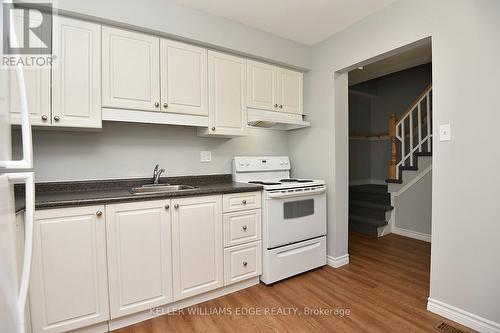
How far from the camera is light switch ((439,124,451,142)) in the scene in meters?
1.70

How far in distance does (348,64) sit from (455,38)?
2.84 feet

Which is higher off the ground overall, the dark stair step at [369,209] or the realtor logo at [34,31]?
the realtor logo at [34,31]

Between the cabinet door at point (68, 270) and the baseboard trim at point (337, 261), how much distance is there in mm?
2082

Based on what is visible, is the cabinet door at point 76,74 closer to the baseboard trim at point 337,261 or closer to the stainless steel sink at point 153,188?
the stainless steel sink at point 153,188

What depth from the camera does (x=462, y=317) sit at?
1.63 meters

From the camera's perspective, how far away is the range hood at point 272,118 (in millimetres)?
2404

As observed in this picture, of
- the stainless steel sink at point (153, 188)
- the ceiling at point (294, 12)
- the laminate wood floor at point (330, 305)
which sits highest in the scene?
the ceiling at point (294, 12)

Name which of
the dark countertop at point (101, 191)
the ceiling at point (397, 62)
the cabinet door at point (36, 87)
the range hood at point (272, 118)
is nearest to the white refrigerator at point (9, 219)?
the dark countertop at point (101, 191)

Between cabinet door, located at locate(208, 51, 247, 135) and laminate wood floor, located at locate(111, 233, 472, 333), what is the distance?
4.88 ft

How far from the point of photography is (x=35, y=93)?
1569mm

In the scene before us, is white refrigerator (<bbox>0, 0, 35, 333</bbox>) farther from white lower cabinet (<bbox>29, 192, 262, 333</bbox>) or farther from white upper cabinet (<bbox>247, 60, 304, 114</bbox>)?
white upper cabinet (<bbox>247, 60, 304, 114</bbox>)

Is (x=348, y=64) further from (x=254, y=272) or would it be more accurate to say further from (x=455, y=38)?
(x=254, y=272)

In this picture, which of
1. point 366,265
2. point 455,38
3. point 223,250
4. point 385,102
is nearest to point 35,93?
point 223,250

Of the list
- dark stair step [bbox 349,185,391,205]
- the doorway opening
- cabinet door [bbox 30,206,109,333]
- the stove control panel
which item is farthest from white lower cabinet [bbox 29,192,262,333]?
dark stair step [bbox 349,185,391,205]
